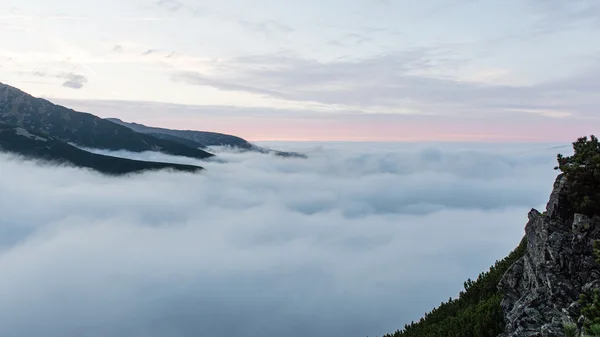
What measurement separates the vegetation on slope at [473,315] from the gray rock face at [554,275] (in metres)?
0.83

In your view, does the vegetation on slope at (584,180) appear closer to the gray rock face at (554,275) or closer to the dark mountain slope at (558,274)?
the dark mountain slope at (558,274)

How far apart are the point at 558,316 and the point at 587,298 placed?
4.26 feet

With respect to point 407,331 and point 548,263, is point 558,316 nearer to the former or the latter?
point 548,263

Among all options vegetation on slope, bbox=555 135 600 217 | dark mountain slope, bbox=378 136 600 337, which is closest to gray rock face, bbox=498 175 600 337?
dark mountain slope, bbox=378 136 600 337

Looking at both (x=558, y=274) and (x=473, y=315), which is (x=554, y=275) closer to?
(x=558, y=274)

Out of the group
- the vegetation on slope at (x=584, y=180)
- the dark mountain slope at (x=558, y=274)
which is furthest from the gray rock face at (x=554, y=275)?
the vegetation on slope at (x=584, y=180)

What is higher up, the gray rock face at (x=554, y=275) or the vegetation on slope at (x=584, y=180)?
the vegetation on slope at (x=584, y=180)

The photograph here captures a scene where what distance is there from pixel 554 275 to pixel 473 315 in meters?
4.87

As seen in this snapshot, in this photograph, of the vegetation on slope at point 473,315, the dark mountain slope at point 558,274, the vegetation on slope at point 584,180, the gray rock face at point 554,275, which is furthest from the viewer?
the vegetation on slope at point 473,315

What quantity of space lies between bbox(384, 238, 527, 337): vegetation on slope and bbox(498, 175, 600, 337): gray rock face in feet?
2.72

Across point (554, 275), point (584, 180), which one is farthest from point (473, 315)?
point (584, 180)

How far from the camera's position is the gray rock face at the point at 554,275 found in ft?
48.2

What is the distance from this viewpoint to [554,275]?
52.2ft

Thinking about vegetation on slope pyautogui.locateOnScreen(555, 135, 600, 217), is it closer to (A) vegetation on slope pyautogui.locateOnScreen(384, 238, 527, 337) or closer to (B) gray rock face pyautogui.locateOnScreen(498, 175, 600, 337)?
(B) gray rock face pyautogui.locateOnScreen(498, 175, 600, 337)
